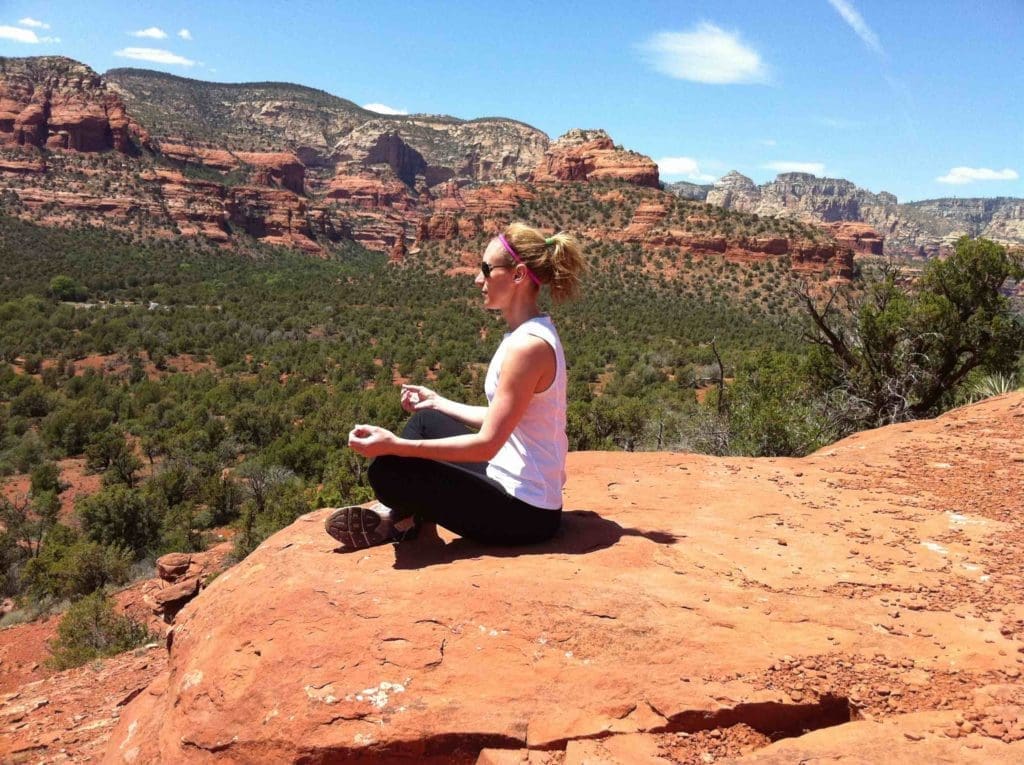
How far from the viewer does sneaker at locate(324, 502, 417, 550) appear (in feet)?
11.1

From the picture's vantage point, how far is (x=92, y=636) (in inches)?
307

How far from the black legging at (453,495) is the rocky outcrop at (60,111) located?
327 ft

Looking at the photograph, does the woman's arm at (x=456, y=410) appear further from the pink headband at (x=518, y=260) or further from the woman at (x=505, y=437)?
the pink headband at (x=518, y=260)

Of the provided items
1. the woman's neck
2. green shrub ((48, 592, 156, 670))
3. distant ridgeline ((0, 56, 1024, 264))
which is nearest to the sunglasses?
Result: the woman's neck

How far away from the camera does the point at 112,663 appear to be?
5.50 m

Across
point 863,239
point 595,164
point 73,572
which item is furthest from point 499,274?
point 863,239

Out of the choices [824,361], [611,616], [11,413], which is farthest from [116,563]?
[11,413]

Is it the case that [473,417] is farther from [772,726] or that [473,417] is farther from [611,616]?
[772,726]

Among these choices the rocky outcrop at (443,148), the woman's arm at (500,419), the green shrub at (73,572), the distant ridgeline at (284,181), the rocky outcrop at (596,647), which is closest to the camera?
the rocky outcrop at (596,647)

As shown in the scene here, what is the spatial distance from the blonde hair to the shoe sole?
4.92 ft

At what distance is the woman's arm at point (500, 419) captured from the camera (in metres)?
2.90

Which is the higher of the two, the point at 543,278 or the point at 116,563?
the point at 543,278

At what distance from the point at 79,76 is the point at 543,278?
11265 centimetres

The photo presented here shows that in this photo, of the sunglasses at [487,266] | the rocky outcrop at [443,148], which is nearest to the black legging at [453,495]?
the sunglasses at [487,266]
